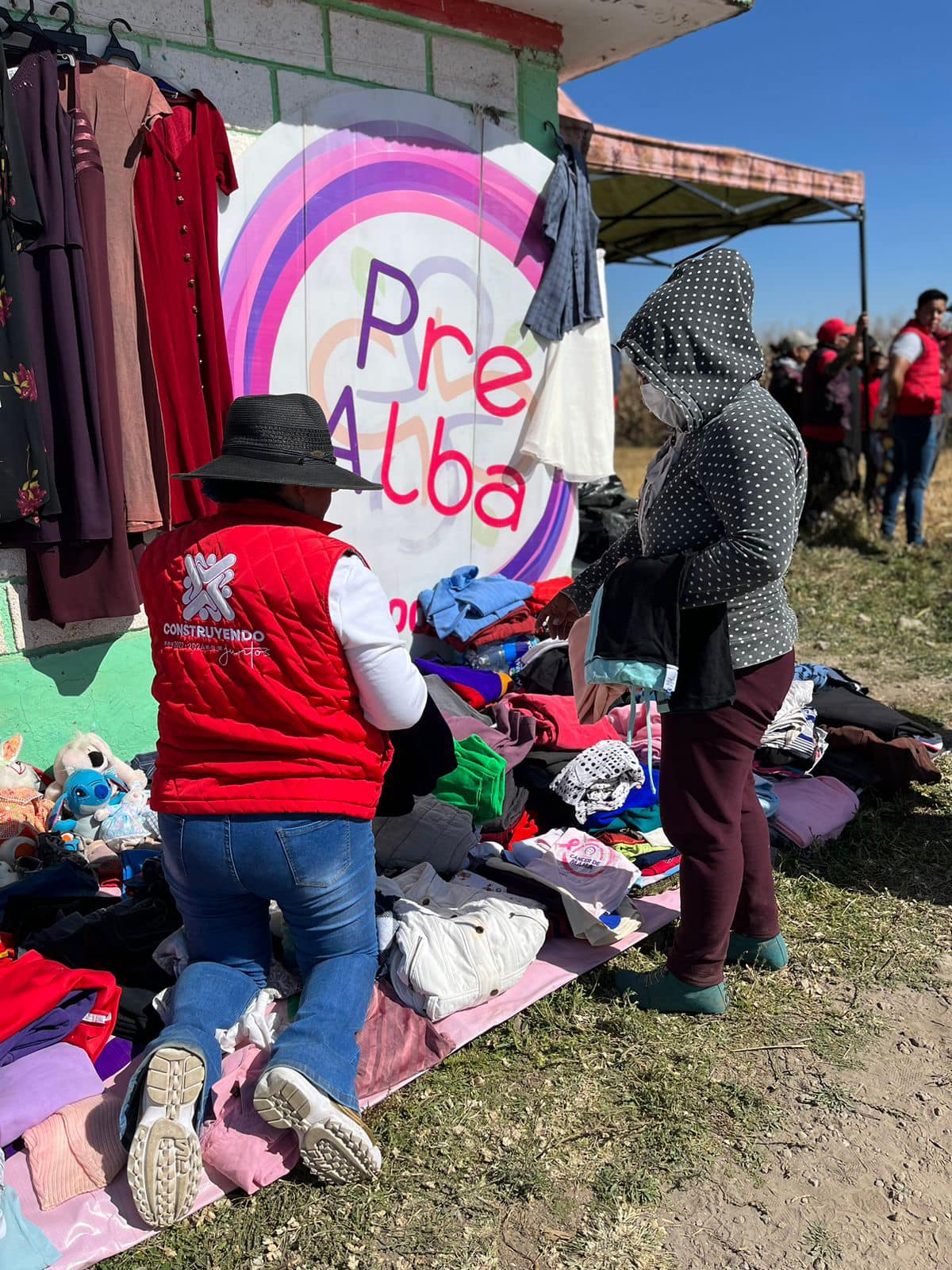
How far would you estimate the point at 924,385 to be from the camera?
834 centimetres

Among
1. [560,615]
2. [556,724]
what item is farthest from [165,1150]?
[556,724]

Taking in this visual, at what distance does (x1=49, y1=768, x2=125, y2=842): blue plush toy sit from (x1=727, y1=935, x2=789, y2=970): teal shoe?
237cm

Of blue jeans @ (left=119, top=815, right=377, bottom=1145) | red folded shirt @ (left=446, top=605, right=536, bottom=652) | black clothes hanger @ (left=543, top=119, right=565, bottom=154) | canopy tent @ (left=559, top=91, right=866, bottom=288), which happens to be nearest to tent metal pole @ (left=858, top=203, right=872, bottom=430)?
canopy tent @ (left=559, top=91, right=866, bottom=288)

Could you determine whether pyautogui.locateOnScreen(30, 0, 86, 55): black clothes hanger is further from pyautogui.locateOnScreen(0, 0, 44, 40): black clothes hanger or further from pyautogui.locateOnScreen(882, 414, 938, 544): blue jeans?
pyautogui.locateOnScreen(882, 414, 938, 544): blue jeans

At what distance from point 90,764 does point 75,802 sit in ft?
0.75

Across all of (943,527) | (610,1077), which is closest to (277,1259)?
(610,1077)

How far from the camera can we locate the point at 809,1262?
210 cm

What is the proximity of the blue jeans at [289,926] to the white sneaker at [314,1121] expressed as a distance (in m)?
0.04

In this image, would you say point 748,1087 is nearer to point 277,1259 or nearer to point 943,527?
point 277,1259

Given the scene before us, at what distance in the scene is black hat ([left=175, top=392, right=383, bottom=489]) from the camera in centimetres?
233

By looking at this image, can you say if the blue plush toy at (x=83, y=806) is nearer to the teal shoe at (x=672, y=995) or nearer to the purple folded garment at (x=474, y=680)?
the purple folded garment at (x=474, y=680)

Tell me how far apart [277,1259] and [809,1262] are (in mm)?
1123

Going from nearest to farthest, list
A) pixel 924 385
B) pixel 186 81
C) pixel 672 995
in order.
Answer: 1. pixel 672 995
2. pixel 186 81
3. pixel 924 385

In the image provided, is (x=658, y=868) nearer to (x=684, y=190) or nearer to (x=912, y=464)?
(x=912, y=464)
